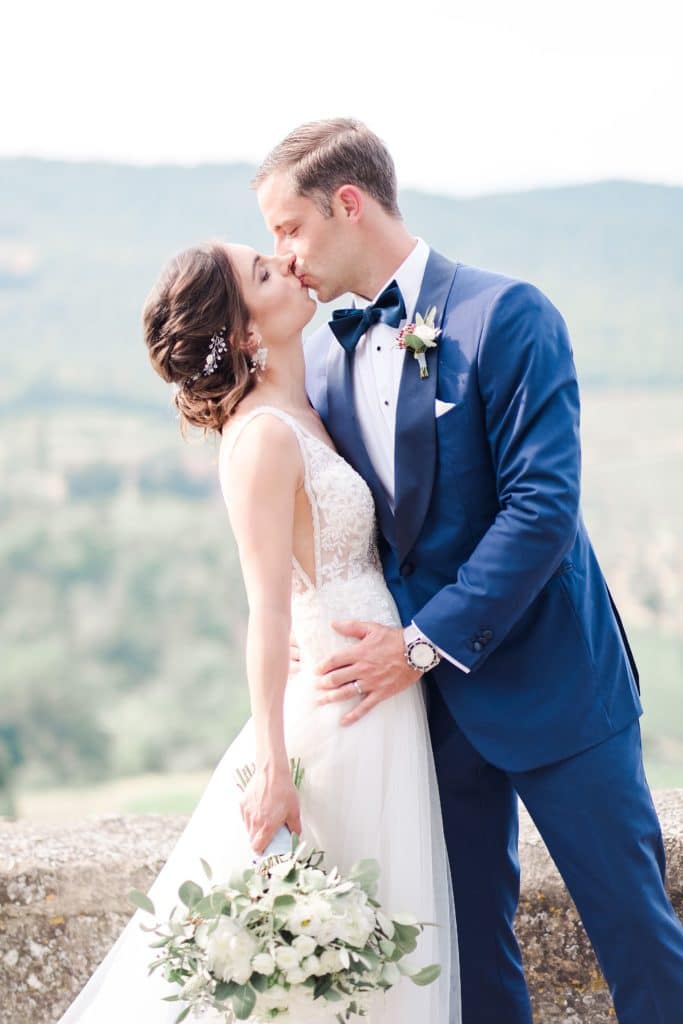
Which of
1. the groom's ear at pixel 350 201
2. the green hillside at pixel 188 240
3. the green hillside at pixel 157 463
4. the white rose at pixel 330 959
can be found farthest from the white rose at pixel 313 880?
the green hillside at pixel 188 240

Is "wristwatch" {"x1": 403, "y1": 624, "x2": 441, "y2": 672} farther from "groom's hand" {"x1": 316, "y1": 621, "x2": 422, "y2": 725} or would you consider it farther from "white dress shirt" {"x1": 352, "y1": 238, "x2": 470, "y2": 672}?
"white dress shirt" {"x1": 352, "y1": 238, "x2": 470, "y2": 672}

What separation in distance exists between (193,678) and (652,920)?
100 ft

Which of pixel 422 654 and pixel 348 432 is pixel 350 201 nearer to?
pixel 348 432

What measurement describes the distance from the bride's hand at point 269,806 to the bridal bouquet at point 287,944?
0.49 ft

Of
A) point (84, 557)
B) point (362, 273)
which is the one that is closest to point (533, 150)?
point (84, 557)

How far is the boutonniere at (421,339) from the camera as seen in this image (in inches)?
99.5

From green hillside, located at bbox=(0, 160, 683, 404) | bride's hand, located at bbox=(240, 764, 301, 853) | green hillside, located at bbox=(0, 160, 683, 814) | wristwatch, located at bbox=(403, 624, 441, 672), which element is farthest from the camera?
green hillside, located at bbox=(0, 160, 683, 404)

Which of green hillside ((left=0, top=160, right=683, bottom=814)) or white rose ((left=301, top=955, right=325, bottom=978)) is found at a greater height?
white rose ((left=301, top=955, right=325, bottom=978))

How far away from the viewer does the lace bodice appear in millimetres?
2543

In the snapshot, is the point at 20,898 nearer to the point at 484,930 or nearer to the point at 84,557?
the point at 484,930

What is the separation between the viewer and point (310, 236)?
267cm

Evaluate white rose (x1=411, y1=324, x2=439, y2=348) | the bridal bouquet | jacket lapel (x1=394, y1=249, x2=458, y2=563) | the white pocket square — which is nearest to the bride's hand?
the bridal bouquet

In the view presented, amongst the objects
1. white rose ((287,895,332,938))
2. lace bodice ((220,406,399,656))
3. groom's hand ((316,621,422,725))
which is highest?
lace bodice ((220,406,399,656))

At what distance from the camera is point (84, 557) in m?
33.1
